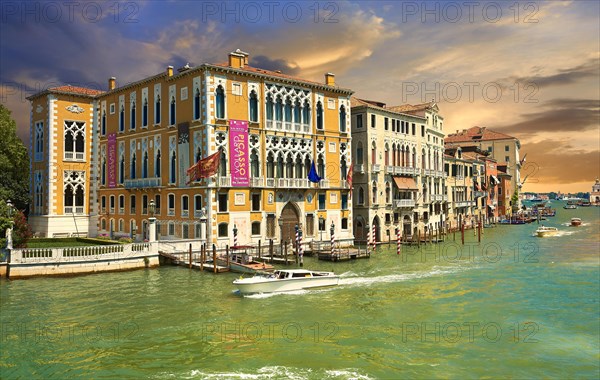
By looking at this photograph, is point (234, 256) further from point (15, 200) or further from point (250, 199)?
point (15, 200)

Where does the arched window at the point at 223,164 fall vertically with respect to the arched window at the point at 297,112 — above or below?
below

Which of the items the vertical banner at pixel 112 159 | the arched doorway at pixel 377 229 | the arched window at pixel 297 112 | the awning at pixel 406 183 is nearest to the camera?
the arched window at pixel 297 112

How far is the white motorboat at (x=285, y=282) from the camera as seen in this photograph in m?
22.2

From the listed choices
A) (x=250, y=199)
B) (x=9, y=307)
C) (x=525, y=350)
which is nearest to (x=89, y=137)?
(x=250, y=199)

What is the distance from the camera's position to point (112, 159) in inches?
1582

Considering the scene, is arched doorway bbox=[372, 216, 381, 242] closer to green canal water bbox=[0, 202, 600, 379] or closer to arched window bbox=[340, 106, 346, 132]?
arched window bbox=[340, 106, 346, 132]

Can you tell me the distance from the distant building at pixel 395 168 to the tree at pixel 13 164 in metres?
27.3

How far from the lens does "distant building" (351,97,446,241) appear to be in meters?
43.7

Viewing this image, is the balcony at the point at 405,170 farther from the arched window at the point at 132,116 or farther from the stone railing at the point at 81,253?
the stone railing at the point at 81,253

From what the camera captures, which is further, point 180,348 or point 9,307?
point 9,307

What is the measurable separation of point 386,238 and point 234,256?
1999 cm

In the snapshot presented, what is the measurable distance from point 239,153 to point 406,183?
20080mm

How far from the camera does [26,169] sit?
4331 centimetres

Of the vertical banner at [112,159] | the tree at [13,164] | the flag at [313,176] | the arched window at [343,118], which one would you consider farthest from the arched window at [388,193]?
the tree at [13,164]
